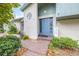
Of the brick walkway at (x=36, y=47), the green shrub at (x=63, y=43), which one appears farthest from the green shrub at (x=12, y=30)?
the green shrub at (x=63, y=43)

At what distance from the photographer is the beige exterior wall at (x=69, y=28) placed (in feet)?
8.24

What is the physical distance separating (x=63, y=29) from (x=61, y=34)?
0.07 m

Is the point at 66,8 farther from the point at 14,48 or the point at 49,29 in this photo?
the point at 14,48

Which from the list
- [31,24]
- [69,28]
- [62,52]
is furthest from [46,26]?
[62,52]

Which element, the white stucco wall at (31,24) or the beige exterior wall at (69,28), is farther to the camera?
the white stucco wall at (31,24)

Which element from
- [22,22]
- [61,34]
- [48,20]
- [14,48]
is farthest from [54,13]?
[14,48]

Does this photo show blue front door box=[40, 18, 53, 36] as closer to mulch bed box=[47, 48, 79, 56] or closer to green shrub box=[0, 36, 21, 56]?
mulch bed box=[47, 48, 79, 56]

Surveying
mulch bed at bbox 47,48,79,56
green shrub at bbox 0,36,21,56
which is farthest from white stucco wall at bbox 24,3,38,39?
mulch bed at bbox 47,48,79,56

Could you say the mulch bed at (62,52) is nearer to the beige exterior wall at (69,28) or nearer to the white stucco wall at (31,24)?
the beige exterior wall at (69,28)

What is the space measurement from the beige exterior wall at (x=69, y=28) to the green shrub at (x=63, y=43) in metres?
0.06

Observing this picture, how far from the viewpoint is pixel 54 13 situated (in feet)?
8.40

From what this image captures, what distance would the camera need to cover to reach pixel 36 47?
2.54 m

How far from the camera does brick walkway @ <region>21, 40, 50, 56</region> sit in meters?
2.52

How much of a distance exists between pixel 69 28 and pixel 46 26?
1.03ft
